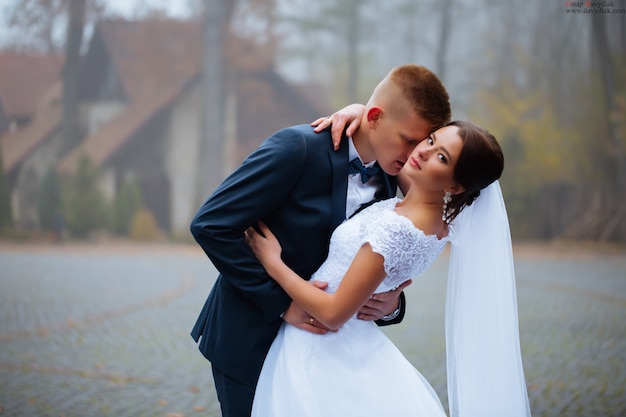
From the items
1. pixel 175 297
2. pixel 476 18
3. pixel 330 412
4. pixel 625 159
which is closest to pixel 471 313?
pixel 330 412

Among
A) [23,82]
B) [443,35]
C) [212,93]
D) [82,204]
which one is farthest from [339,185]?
[443,35]

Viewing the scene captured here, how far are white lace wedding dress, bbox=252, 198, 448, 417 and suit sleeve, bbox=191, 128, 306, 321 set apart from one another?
0.62 ft

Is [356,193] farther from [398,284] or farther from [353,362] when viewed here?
[353,362]

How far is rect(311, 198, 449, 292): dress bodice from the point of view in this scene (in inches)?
95.2

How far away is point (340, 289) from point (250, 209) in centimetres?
41

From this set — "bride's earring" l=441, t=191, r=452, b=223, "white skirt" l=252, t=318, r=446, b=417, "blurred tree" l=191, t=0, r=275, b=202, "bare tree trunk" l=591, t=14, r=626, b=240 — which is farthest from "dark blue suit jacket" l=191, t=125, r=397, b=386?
"blurred tree" l=191, t=0, r=275, b=202

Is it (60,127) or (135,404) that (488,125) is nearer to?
(60,127)

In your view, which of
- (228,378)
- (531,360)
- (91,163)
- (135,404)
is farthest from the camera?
(91,163)

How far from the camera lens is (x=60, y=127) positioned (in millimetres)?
23844

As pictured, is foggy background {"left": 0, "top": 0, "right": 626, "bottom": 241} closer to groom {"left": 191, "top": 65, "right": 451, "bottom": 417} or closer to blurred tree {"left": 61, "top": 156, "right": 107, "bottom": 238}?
blurred tree {"left": 61, "top": 156, "right": 107, "bottom": 238}

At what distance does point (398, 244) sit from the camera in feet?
7.94

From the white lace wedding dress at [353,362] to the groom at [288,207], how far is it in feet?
0.22

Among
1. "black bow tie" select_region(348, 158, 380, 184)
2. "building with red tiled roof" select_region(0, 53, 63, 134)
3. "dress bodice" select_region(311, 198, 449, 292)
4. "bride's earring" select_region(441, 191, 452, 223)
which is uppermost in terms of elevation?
"black bow tie" select_region(348, 158, 380, 184)

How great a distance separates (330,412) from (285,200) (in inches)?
29.1
